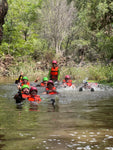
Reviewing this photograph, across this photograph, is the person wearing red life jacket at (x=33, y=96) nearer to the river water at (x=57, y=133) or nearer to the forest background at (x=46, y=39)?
the river water at (x=57, y=133)

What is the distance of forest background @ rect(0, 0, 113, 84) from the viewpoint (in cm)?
3100

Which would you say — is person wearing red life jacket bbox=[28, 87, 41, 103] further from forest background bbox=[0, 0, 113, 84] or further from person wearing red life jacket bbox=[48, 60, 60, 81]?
forest background bbox=[0, 0, 113, 84]

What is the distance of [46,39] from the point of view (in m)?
37.1

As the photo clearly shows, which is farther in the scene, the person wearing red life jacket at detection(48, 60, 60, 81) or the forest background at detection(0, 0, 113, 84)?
the forest background at detection(0, 0, 113, 84)

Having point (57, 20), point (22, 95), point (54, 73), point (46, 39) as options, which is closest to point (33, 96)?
point (22, 95)

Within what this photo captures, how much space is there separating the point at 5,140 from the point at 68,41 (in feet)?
107

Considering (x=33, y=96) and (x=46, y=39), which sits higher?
(x=46, y=39)

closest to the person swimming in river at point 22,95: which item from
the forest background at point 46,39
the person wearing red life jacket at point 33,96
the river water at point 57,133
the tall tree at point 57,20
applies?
the person wearing red life jacket at point 33,96

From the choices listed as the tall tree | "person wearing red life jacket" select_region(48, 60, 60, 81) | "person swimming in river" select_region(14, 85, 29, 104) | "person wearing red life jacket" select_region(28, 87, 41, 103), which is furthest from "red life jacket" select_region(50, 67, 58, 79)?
the tall tree

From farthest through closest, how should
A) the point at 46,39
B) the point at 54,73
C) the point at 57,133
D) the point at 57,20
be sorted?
the point at 46,39, the point at 57,20, the point at 54,73, the point at 57,133

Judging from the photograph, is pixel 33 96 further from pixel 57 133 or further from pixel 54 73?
pixel 54 73

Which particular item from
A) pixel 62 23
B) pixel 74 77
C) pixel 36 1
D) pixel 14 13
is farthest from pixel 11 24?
pixel 74 77

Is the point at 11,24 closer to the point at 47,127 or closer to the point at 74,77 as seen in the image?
the point at 74,77

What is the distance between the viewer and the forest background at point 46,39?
3100cm
